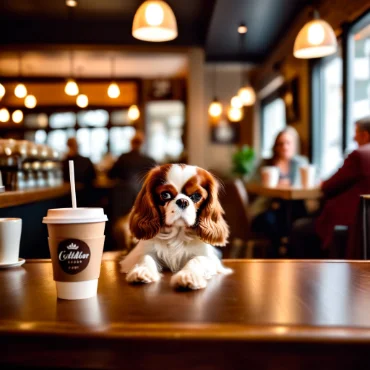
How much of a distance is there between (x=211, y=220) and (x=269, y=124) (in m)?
8.82

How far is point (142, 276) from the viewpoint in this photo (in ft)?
3.20

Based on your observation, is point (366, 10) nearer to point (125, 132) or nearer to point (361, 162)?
point (361, 162)

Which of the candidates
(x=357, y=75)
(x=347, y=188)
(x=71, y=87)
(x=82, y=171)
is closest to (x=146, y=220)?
(x=347, y=188)

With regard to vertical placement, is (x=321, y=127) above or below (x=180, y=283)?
above

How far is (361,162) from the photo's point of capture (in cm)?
309

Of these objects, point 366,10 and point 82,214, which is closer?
point 82,214

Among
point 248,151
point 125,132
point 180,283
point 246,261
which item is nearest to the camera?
point 180,283

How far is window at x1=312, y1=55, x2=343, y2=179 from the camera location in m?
5.38

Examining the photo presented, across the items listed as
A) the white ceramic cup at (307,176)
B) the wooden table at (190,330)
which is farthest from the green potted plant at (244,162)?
the wooden table at (190,330)

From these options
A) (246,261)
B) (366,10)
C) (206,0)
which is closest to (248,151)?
(206,0)

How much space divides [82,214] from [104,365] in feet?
0.98

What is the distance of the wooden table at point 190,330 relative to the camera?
0.63 metres

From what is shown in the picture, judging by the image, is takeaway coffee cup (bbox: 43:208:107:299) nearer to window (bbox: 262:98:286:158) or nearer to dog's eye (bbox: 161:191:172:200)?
dog's eye (bbox: 161:191:172:200)

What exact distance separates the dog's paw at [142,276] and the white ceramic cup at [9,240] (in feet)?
1.35
